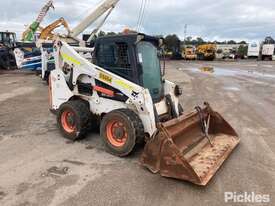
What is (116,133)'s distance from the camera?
4625 mm

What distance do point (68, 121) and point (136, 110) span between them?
174cm

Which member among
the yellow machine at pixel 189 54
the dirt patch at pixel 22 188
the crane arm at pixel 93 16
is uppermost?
the crane arm at pixel 93 16

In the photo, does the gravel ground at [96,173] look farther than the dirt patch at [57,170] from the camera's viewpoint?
No

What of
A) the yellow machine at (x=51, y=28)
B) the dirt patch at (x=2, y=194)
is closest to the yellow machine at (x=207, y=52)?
the yellow machine at (x=51, y=28)

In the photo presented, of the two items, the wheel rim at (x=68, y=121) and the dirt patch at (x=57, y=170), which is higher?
the wheel rim at (x=68, y=121)

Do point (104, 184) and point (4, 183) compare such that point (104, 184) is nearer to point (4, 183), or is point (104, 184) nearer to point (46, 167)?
point (46, 167)

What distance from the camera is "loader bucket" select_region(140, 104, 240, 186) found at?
11.6ft

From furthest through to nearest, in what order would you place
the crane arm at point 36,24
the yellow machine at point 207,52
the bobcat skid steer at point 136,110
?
the yellow machine at point 207,52, the crane arm at point 36,24, the bobcat skid steer at point 136,110

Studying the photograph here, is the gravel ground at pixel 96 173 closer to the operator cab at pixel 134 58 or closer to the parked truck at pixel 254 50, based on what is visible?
the operator cab at pixel 134 58

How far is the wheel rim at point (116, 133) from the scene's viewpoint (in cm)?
451

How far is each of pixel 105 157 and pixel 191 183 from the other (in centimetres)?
158

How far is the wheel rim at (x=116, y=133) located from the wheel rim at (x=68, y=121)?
998mm

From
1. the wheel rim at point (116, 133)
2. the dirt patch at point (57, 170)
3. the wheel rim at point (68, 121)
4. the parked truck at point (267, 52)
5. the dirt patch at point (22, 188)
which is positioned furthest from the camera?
the parked truck at point (267, 52)

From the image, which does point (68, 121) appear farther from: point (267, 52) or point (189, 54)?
point (267, 52)
